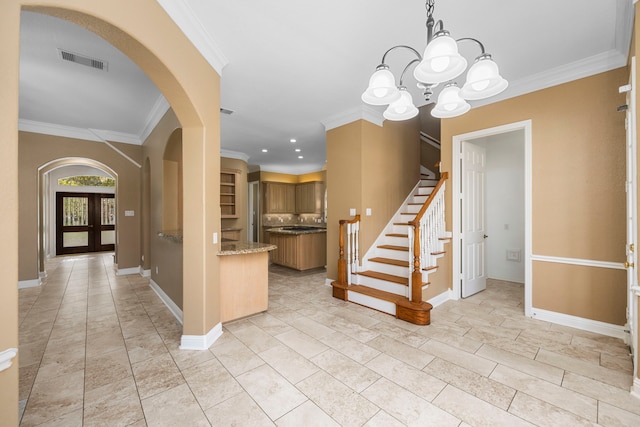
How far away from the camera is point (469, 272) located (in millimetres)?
4215

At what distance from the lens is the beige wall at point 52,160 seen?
4.90 metres

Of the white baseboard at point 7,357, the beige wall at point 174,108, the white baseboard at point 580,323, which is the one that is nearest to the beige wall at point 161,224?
the beige wall at point 174,108

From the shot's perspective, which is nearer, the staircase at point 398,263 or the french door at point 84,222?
the staircase at point 398,263

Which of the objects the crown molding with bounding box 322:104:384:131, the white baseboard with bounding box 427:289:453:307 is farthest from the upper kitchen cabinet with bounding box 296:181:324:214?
the white baseboard with bounding box 427:289:453:307

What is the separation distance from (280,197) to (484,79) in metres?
7.91

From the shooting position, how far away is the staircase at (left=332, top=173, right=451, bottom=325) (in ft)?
11.0

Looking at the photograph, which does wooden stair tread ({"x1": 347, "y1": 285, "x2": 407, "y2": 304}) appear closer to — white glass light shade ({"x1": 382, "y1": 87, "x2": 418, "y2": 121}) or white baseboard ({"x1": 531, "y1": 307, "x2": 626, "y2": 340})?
white baseboard ({"x1": 531, "y1": 307, "x2": 626, "y2": 340})

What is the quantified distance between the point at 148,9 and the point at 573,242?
4.80 metres

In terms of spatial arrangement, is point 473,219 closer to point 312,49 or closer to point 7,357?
point 312,49

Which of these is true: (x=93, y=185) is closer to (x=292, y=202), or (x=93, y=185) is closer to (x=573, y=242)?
(x=292, y=202)

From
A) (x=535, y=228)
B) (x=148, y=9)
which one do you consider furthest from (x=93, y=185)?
(x=535, y=228)

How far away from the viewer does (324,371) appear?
7.42ft

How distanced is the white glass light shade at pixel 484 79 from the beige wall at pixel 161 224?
135 inches

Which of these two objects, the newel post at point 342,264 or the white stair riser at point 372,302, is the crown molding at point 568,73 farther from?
the white stair riser at point 372,302
